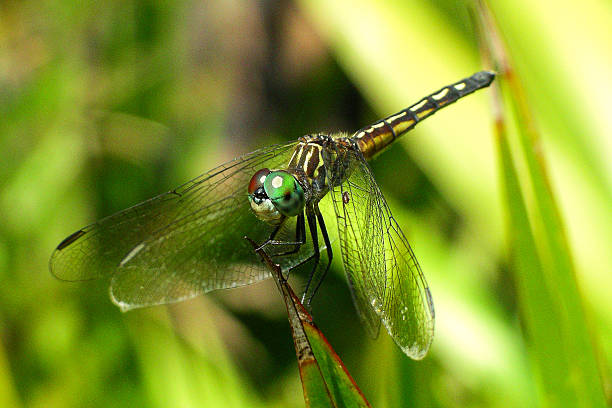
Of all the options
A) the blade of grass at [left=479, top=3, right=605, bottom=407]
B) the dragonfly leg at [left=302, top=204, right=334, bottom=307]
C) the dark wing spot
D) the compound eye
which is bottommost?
the blade of grass at [left=479, top=3, right=605, bottom=407]

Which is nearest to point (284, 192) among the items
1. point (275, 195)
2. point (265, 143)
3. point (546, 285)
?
point (275, 195)

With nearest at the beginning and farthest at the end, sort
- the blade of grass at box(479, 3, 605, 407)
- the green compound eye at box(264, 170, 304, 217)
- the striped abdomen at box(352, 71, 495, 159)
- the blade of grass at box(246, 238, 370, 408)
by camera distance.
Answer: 1. the blade of grass at box(246, 238, 370, 408)
2. the blade of grass at box(479, 3, 605, 407)
3. the green compound eye at box(264, 170, 304, 217)
4. the striped abdomen at box(352, 71, 495, 159)

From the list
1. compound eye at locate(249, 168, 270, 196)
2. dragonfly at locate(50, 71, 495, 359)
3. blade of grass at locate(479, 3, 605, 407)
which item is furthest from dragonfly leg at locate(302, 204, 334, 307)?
blade of grass at locate(479, 3, 605, 407)

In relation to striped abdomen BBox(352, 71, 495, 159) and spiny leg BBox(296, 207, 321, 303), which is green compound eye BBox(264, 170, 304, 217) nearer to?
spiny leg BBox(296, 207, 321, 303)

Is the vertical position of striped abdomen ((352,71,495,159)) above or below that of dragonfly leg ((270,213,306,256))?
above

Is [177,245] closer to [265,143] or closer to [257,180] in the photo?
[257,180]
